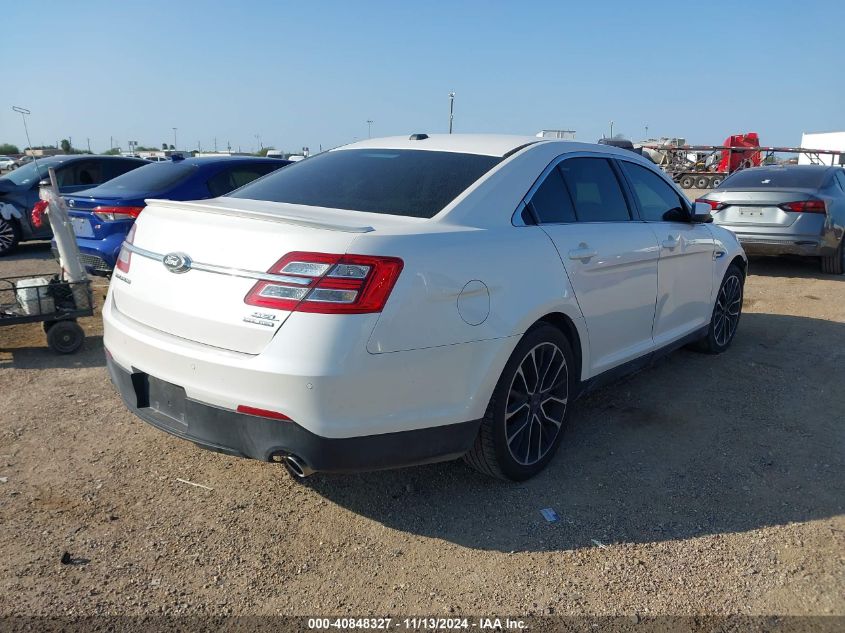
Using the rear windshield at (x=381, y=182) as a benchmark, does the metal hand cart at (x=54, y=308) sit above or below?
below

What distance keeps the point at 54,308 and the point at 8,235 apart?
6.60 meters

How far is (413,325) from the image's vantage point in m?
2.63

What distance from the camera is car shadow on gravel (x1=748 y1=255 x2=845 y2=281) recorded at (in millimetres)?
9288

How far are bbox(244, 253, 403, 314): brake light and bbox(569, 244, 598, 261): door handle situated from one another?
4.14ft

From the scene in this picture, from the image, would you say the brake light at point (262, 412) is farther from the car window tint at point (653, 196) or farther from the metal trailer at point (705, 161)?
the metal trailer at point (705, 161)

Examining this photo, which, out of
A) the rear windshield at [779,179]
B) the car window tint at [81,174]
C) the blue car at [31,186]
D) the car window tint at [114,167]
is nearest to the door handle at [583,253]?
the rear windshield at [779,179]

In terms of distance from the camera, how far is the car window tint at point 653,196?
14.5 feet

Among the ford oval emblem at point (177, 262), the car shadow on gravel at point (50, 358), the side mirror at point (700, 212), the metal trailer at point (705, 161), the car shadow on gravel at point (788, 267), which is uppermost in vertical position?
the ford oval emblem at point (177, 262)

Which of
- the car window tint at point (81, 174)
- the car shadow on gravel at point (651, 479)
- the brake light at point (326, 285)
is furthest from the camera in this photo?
the car window tint at point (81, 174)

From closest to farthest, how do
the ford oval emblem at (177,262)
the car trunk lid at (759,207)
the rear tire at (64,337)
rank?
the ford oval emblem at (177,262)
the rear tire at (64,337)
the car trunk lid at (759,207)

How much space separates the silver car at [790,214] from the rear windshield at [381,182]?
674 centimetres

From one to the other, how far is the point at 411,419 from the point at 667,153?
36830 millimetres

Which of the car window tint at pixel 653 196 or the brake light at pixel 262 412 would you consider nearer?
the brake light at pixel 262 412

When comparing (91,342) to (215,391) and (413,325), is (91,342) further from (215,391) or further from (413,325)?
(413,325)
